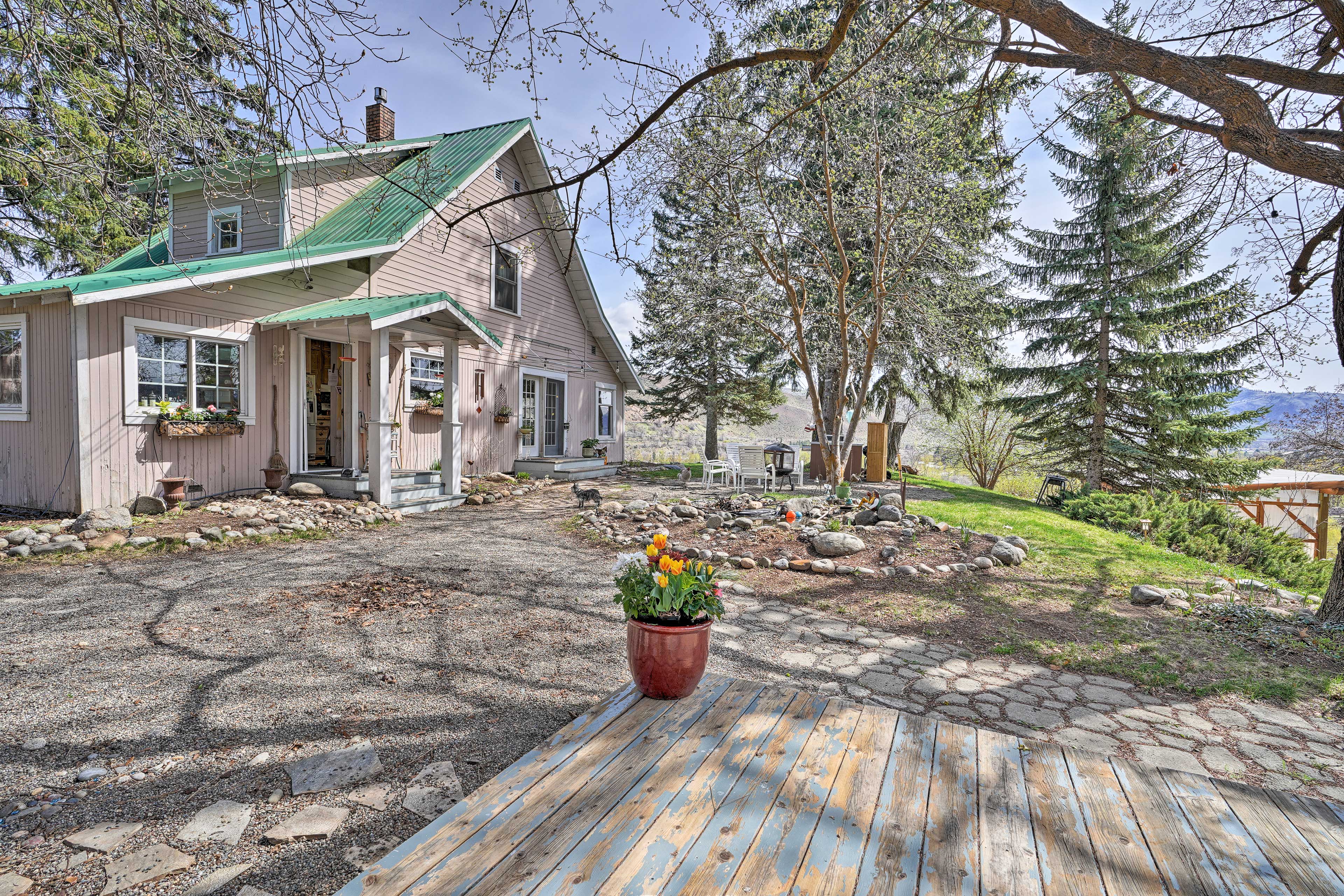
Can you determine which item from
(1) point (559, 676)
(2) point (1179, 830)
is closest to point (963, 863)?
(2) point (1179, 830)

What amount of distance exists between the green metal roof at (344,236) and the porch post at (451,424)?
1914 mm

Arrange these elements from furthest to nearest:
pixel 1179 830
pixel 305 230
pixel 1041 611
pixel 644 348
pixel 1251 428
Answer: pixel 644 348
pixel 1251 428
pixel 305 230
pixel 1041 611
pixel 1179 830

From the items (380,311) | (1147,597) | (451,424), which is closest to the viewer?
(1147,597)

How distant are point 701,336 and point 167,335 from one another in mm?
8938

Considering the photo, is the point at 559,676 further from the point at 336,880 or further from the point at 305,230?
the point at 305,230

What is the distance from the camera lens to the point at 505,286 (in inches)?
496

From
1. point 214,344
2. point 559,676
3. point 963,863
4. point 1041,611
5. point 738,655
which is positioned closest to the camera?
point 963,863

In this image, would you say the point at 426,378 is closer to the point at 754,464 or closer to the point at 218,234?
the point at 218,234

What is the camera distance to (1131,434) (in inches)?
584

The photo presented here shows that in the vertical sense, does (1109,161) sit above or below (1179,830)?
above

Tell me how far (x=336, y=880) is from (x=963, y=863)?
5.98 feet

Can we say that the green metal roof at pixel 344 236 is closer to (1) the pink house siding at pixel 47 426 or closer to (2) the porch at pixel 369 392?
(1) the pink house siding at pixel 47 426

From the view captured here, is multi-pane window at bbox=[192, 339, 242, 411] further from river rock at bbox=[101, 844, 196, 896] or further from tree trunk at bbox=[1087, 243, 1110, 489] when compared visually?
tree trunk at bbox=[1087, 243, 1110, 489]

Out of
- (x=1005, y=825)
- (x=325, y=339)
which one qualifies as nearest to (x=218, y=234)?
(x=325, y=339)
